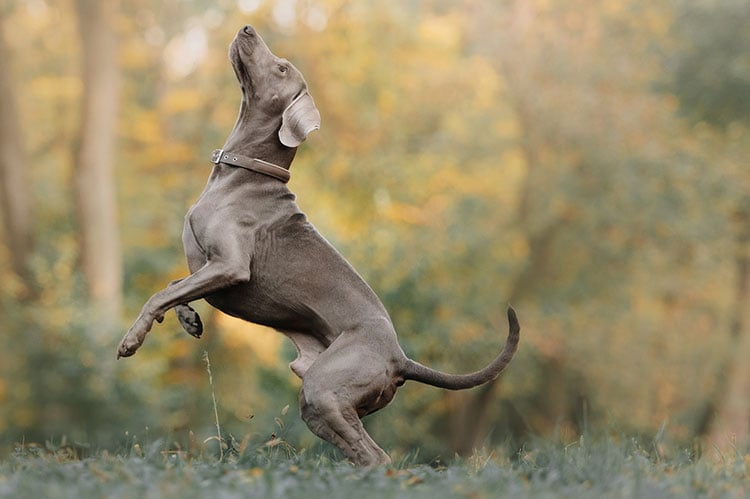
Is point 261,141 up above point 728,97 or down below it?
above

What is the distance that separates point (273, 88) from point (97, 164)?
547 inches

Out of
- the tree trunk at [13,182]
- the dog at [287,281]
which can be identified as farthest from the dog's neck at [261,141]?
the tree trunk at [13,182]

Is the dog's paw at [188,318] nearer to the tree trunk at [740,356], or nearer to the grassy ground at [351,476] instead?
the grassy ground at [351,476]

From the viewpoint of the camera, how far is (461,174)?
80.2 ft

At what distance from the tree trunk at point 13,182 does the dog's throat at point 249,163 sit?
14.5 metres

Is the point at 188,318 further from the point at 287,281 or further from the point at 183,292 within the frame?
the point at 287,281

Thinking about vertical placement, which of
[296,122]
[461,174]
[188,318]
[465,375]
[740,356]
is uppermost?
[296,122]

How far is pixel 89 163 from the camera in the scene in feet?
63.4

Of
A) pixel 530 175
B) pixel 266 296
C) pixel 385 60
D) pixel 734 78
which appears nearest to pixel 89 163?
pixel 385 60

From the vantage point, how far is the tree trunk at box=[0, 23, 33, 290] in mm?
19766

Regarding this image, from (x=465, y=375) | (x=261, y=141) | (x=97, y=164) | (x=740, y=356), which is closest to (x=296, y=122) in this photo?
(x=261, y=141)

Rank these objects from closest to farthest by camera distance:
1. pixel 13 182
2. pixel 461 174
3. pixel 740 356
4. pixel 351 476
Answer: pixel 351 476 → pixel 13 182 → pixel 740 356 → pixel 461 174

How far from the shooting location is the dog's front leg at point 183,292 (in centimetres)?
563

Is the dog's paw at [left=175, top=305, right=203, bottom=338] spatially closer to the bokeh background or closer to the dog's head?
the dog's head
